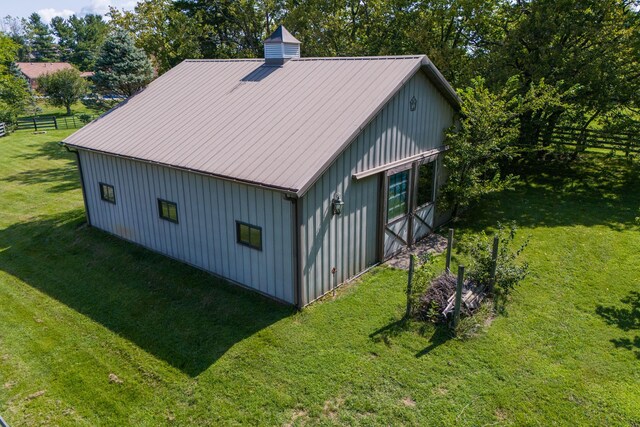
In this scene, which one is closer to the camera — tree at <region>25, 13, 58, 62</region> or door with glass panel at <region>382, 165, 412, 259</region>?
door with glass panel at <region>382, 165, 412, 259</region>

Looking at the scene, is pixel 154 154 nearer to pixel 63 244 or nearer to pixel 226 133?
pixel 226 133

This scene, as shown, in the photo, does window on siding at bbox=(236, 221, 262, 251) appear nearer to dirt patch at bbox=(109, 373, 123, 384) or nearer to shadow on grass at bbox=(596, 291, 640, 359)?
dirt patch at bbox=(109, 373, 123, 384)

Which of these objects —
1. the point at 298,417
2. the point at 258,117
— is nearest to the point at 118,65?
the point at 258,117

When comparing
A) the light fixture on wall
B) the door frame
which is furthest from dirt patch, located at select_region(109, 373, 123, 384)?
the door frame

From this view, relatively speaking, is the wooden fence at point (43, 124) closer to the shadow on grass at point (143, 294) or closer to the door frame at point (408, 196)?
the shadow on grass at point (143, 294)

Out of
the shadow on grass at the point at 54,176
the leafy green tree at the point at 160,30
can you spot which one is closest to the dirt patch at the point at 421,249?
the shadow on grass at the point at 54,176

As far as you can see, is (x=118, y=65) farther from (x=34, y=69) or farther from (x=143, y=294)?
(x=34, y=69)

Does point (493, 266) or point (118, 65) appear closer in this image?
point (493, 266)
